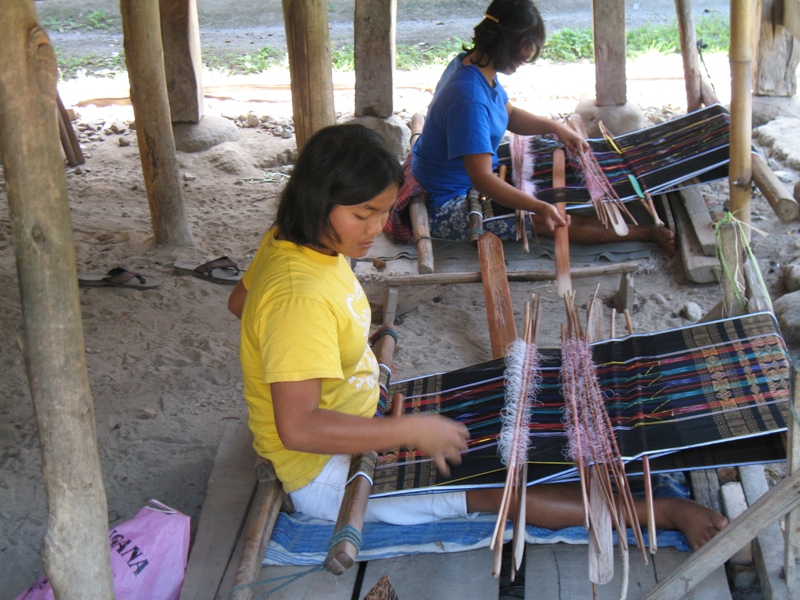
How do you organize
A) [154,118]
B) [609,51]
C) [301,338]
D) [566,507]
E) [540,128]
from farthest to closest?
[609,51] < [540,128] < [154,118] < [566,507] < [301,338]

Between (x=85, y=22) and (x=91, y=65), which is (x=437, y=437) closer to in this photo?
(x=91, y=65)

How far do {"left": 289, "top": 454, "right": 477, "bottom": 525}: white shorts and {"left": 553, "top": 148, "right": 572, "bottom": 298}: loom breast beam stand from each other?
1.13 metres

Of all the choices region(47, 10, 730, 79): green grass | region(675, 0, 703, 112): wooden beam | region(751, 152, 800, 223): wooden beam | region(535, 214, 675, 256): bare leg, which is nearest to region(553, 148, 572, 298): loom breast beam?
region(535, 214, 675, 256): bare leg

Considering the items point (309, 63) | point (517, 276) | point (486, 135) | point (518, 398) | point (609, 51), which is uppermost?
point (309, 63)

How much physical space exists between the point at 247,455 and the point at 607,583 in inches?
47.3

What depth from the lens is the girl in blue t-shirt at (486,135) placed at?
3.67m

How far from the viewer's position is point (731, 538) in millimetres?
1866

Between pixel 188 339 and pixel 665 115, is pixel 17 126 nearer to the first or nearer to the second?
pixel 188 339

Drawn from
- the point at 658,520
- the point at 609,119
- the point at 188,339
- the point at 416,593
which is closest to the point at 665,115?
the point at 609,119

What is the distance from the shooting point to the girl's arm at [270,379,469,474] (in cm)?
181

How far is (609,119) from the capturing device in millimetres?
5648

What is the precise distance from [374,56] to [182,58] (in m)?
1.37

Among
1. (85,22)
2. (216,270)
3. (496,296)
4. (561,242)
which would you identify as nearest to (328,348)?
(496,296)

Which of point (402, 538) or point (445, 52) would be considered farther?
point (445, 52)
